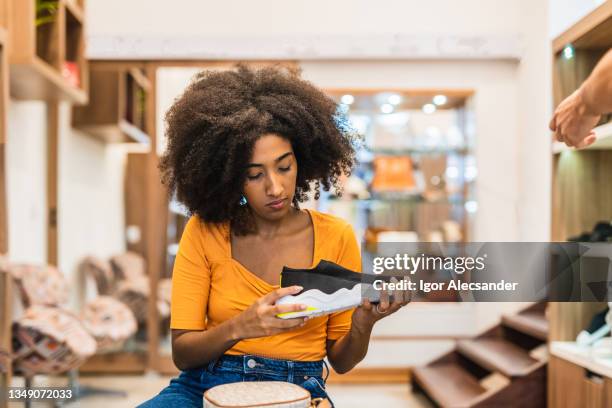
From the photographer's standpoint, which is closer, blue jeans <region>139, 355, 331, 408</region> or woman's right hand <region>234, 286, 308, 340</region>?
woman's right hand <region>234, 286, 308, 340</region>

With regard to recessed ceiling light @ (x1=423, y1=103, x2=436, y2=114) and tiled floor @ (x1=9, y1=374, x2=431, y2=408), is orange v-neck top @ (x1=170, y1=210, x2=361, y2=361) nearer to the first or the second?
tiled floor @ (x1=9, y1=374, x2=431, y2=408)

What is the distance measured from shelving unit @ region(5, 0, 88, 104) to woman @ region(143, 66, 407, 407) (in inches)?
75.5

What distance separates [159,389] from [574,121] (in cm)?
373

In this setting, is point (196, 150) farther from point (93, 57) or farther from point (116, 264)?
point (116, 264)

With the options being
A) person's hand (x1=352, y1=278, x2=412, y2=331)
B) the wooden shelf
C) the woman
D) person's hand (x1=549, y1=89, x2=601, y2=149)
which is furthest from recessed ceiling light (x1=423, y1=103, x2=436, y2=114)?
person's hand (x1=352, y1=278, x2=412, y2=331)

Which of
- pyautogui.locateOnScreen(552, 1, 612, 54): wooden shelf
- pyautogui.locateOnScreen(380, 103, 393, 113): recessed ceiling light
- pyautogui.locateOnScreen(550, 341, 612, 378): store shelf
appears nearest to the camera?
pyautogui.locateOnScreen(552, 1, 612, 54): wooden shelf

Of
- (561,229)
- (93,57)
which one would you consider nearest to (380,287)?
(561,229)

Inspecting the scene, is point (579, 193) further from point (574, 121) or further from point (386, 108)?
point (386, 108)

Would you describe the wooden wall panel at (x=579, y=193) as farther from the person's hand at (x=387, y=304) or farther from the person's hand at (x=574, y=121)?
the person's hand at (x=387, y=304)

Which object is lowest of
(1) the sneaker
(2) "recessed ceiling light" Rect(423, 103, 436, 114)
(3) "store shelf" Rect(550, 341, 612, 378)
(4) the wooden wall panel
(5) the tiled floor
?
(5) the tiled floor

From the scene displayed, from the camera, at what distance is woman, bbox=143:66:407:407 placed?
1.47 meters

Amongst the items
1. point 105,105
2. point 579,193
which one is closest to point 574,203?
point 579,193

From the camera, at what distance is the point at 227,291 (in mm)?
1521

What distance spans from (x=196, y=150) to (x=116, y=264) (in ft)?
12.9
